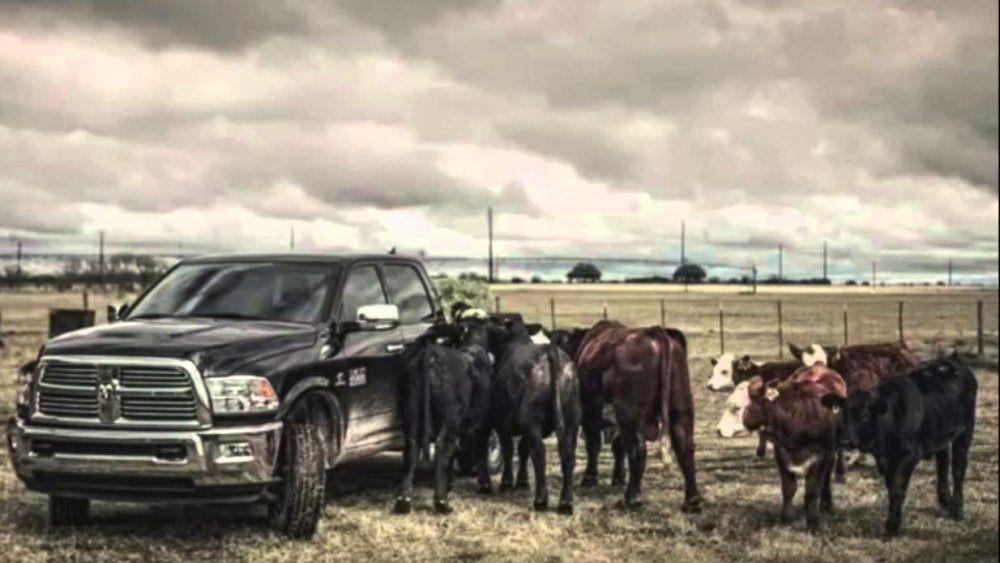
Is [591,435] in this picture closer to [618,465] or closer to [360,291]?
[618,465]

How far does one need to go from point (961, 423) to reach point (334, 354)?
194 inches

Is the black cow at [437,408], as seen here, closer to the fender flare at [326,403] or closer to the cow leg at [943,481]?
the fender flare at [326,403]

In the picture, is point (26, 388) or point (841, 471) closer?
point (26, 388)

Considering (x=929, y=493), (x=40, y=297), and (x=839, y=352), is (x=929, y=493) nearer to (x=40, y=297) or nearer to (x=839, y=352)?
(x=839, y=352)

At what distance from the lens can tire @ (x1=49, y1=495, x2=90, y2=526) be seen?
8148 millimetres

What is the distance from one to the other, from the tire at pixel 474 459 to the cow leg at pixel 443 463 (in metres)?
1.80

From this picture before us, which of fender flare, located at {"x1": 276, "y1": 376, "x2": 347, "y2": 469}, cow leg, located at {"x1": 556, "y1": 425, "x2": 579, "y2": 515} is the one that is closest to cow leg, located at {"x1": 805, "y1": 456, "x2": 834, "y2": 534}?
cow leg, located at {"x1": 556, "y1": 425, "x2": 579, "y2": 515}

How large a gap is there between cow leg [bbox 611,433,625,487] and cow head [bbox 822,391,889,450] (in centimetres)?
262

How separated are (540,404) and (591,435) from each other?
1136 millimetres

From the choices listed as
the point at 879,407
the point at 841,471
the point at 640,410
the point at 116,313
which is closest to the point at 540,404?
the point at 640,410

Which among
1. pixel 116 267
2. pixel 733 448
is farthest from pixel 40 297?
pixel 733 448

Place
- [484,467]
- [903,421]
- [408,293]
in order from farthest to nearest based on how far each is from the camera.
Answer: [408,293]
[484,467]
[903,421]

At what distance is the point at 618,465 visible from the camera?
10.4 metres

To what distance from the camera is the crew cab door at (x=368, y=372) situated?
27.9ft
